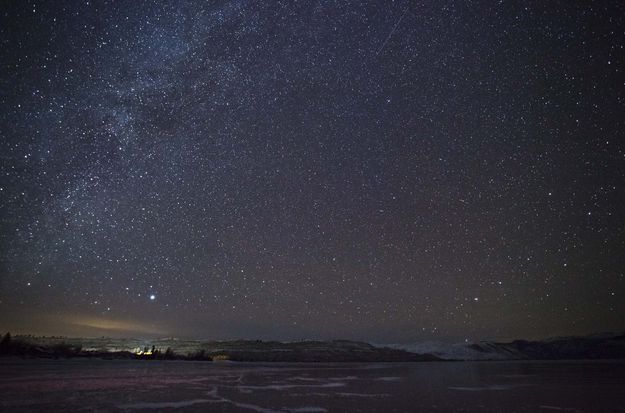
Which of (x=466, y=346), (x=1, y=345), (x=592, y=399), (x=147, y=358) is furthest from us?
(x=466, y=346)

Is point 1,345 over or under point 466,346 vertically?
over

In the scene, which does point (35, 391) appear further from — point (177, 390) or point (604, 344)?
point (604, 344)

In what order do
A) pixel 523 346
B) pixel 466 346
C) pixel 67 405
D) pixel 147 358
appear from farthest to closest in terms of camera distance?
pixel 523 346 < pixel 466 346 < pixel 147 358 < pixel 67 405

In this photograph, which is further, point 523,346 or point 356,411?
point 523,346

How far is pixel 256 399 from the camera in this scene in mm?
16344

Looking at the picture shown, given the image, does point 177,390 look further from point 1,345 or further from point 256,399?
point 1,345

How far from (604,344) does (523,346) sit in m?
28.2

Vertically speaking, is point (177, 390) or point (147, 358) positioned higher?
point (177, 390)

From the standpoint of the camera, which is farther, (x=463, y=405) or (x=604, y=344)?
(x=604, y=344)

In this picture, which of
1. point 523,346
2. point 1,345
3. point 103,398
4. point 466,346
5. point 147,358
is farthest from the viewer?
point 523,346

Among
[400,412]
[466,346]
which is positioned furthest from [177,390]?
[466,346]

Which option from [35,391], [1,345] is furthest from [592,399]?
[1,345]

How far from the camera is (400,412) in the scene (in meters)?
13.4

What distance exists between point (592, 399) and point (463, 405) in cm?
721
